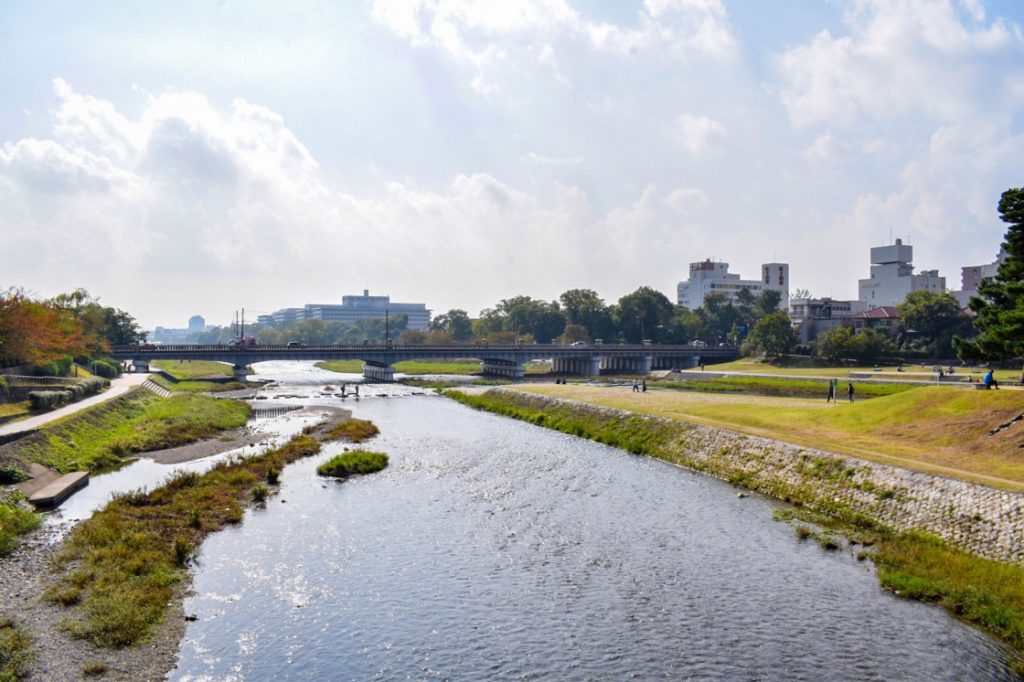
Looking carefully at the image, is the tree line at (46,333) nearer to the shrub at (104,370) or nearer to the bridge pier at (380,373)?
the shrub at (104,370)

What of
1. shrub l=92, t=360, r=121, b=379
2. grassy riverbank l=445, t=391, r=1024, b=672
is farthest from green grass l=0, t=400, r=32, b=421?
grassy riverbank l=445, t=391, r=1024, b=672

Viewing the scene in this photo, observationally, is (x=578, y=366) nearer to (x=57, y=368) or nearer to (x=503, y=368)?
(x=503, y=368)

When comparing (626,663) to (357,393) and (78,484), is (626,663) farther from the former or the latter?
(357,393)

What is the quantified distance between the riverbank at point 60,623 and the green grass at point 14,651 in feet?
0.46

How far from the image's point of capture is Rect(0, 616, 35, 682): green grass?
17234 millimetres

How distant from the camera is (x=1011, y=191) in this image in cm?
4203

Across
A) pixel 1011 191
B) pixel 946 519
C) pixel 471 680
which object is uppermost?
pixel 1011 191

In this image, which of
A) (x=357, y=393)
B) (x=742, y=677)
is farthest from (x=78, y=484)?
(x=357, y=393)

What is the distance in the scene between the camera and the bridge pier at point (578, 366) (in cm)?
15025

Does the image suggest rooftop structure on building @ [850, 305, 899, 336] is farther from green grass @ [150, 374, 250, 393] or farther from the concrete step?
the concrete step

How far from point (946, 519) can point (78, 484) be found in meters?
41.9

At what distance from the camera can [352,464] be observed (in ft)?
148

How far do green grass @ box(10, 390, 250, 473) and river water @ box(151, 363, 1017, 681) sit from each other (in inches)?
574

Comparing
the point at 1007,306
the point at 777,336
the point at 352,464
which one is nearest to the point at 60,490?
the point at 352,464
